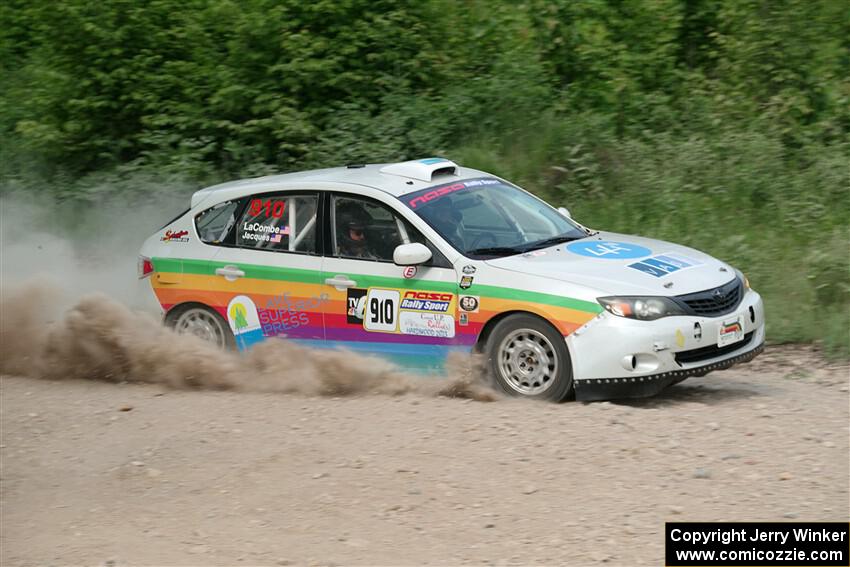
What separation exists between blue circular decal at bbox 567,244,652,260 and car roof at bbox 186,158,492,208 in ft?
3.91

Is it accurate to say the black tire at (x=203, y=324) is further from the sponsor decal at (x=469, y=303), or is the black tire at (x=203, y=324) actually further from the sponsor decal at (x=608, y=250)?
the sponsor decal at (x=608, y=250)

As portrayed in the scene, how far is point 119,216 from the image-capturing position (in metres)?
14.9

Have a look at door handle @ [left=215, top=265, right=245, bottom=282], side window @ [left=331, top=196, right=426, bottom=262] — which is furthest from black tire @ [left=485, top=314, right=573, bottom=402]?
door handle @ [left=215, top=265, right=245, bottom=282]

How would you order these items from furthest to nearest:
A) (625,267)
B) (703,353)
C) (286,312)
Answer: (286,312), (625,267), (703,353)

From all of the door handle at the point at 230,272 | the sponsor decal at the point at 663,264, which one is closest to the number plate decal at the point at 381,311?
the door handle at the point at 230,272

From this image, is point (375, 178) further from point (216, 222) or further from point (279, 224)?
point (216, 222)

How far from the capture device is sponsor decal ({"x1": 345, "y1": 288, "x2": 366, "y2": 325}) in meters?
8.66

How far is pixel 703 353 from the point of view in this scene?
798cm

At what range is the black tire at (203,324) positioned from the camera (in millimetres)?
9344

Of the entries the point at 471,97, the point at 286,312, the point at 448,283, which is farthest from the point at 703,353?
the point at 471,97

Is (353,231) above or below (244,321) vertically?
above

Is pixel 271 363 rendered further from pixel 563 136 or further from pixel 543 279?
pixel 563 136

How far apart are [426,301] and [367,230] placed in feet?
2.68

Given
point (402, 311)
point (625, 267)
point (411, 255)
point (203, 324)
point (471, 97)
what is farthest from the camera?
point (471, 97)
